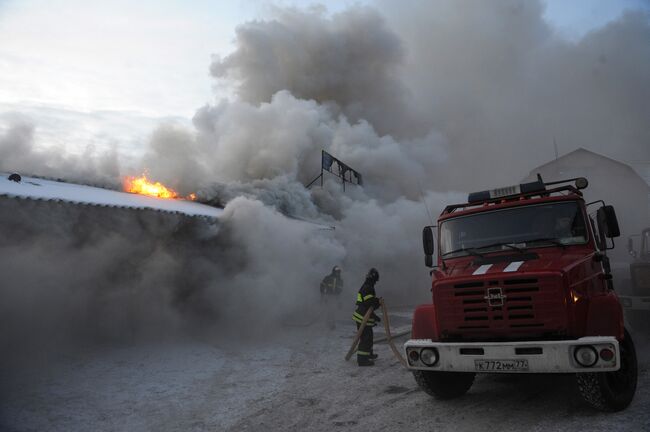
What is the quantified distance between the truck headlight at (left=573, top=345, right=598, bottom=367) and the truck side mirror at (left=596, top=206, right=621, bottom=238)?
6.19ft

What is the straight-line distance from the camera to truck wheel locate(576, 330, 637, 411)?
15.4ft

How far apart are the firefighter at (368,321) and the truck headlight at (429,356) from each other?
3.15 metres

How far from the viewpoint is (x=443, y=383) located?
5785mm

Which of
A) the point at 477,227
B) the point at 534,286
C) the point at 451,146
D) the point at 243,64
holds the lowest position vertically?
the point at 534,286

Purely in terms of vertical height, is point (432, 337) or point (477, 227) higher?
point (477, 227)

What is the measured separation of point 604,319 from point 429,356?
6.17 ft

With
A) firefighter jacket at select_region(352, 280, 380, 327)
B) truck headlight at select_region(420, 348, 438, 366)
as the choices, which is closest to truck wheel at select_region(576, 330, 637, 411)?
truck headlight at select_region(420, 348, 438, 366)

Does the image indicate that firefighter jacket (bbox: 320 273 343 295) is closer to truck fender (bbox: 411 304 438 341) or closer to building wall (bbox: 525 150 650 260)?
truck fender (bbox: 411 304 438 341)

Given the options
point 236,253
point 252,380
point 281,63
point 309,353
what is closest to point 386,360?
point 309,353

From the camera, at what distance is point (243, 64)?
29203 millimetres

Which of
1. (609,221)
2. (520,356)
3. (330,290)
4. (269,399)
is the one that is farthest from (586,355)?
(330,290)

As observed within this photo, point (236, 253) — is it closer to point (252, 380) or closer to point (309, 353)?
point (309, 353)

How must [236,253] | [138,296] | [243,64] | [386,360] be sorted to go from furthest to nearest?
[243,64] < [236,253] < [138,296] < [386,360]

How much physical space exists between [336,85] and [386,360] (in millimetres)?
24908
